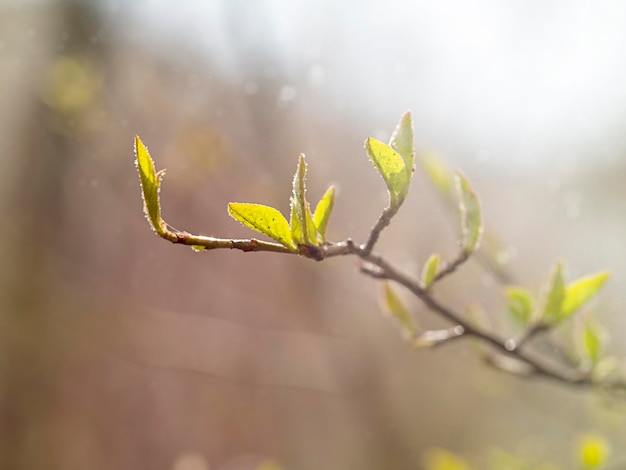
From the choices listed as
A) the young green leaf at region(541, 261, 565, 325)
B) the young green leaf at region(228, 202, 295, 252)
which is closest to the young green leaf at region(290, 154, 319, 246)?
the young green leaf at region(228, 202, 295, 252)

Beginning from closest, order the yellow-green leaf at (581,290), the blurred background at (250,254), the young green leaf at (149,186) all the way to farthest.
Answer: the young green leaf at (149,186) < the yellow-green leaf at (581,290) < the blurred background at (250,254)

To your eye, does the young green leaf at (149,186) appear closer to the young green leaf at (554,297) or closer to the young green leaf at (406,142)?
the young green leaf at (406,142)

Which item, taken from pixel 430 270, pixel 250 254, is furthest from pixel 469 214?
pixel 250 254

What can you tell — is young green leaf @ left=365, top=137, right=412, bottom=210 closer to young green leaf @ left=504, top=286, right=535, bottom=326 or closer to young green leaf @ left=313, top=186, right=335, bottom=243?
young green leaf @ left=313, top=186, right=335, bottom=243

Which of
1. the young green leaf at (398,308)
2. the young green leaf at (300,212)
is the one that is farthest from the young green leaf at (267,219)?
the young green leaf at (398,308)

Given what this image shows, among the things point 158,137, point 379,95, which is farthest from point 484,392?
point 158,137

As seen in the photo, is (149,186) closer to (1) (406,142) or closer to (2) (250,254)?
(1) (406,142)

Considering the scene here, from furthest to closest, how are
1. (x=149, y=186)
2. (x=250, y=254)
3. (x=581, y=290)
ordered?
(x=250, y=254) < (x=581, y=290) < (x=149, y=186)
